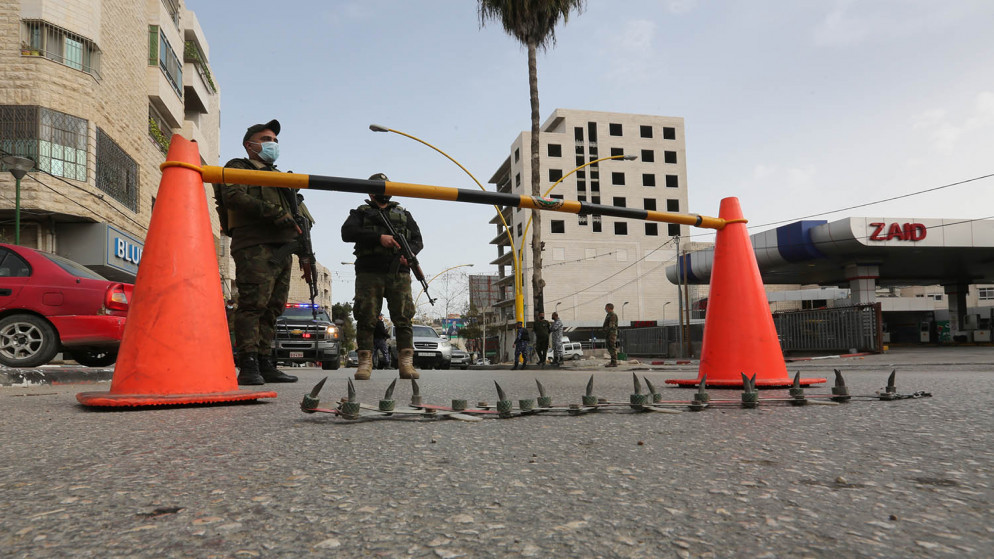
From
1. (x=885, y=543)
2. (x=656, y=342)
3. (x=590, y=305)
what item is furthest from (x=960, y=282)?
(x=885, y=543)

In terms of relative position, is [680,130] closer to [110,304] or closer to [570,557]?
[110,304]

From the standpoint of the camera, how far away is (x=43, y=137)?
1728cm

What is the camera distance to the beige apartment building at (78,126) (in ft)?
56.4

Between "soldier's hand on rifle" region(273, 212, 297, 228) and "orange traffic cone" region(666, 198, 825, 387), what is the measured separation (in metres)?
3.34

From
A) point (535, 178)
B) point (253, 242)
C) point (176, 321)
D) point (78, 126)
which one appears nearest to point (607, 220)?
point (535, 178)

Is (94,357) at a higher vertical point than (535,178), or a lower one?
lower

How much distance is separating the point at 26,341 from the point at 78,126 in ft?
44.7

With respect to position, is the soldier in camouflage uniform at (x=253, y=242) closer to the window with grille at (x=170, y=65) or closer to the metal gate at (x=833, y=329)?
the metal gate at (x=833, y=329)

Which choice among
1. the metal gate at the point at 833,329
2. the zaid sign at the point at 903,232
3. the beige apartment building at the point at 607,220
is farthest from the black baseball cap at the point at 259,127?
the beige apartment building at the point at 607,220

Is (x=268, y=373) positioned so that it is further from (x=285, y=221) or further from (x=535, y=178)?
(x=535, y=178)

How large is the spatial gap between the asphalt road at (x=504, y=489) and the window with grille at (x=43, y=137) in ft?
59.4

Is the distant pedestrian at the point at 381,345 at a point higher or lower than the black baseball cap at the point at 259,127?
lower

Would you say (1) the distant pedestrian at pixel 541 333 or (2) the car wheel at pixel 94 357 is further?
(1) the distant pedestrian at pixel 541 333

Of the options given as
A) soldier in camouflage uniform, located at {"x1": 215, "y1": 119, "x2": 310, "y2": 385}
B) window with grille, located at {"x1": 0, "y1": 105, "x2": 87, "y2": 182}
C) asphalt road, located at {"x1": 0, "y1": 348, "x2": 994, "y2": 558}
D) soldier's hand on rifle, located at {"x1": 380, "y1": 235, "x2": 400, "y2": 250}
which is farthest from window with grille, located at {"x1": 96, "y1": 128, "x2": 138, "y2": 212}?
asphalt road, located at {"x1": 0, "y1": 348, "x2": 994, "y2": 558}
